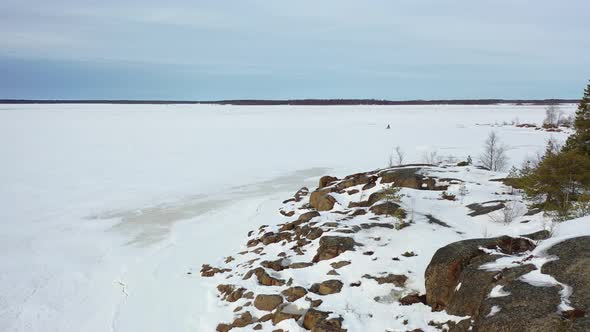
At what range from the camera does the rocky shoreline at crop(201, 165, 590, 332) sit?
5.61 metres

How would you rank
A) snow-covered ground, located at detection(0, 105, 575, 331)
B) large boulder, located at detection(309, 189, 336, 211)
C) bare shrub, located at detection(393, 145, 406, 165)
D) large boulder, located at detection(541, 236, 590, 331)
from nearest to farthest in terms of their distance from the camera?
1. large boulder, located at detection(541, 236, 590, 331)
2. snow-covered ground, located at detection(0, 105, 575, 331)
3. large boulder, located at detection(309, 189, 336, 211)
4. bare shrub, located at detection(393, 145, 406, 165)

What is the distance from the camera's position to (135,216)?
16.9m

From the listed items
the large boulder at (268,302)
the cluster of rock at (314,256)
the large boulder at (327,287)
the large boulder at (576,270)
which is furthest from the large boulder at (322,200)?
the large boulder at (576,270)

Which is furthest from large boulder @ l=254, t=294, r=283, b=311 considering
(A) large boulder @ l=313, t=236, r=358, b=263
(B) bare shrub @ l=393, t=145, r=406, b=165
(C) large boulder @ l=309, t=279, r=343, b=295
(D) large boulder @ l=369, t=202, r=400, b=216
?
(B) bare shrub @ l=393, t=145, r=406, b=165

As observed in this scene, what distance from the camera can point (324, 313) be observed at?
7.77 metres

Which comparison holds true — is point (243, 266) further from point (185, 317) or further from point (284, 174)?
point (284, 174)

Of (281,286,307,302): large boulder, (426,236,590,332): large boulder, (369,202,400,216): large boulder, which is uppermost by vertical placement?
(426,236,590,332): large boulder

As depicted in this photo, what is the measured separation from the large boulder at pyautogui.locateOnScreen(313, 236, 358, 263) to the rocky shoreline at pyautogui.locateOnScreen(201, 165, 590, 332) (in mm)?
28

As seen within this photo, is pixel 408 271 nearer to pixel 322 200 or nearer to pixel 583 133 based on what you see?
pixel 322 200

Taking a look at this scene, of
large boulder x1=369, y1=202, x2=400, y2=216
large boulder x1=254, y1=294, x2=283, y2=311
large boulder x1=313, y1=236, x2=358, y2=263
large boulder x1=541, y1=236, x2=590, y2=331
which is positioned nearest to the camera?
large boulder x1=541, y1=236, x2=590, y2=331

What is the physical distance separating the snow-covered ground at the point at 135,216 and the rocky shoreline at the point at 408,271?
4.92 ft

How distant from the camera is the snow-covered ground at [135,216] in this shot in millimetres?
9891

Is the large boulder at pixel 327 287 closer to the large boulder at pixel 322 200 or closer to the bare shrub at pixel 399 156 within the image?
the large boulder at pixel 322 200

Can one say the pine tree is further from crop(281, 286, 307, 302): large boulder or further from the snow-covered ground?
the snow-covered ground
